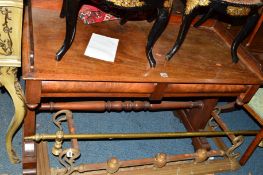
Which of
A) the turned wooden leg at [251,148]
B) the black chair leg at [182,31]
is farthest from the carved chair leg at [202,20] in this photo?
the turned wooden leg at [251,148]

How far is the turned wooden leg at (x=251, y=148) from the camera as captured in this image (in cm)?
197

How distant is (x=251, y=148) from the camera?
2045 mm

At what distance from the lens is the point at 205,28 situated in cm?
212

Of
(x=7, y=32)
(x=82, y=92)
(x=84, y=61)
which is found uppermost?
(x=7, y=32)

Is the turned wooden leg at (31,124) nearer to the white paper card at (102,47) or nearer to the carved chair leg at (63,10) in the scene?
the white paper card at (102,47)

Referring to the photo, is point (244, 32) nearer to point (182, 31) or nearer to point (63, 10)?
point (182, 31)

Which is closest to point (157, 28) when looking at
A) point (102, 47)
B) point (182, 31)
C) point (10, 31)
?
point (182, 31)

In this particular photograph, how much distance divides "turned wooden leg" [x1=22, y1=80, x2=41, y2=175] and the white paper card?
0.32 metres

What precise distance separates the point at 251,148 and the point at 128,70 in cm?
107

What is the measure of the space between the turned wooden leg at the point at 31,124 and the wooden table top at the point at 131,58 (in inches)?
2.8

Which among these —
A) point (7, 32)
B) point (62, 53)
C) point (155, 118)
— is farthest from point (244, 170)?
point (7, 32)

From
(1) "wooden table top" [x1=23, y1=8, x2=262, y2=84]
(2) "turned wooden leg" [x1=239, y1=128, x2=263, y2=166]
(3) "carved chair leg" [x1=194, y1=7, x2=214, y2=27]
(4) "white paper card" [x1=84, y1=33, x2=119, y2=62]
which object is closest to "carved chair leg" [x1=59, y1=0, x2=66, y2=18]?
(1) "wooden table top" [x1=23, y1=8, x2=262, y2=84]

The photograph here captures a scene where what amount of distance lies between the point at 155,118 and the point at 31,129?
100 cm

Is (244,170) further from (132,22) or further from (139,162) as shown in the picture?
(132,22)
